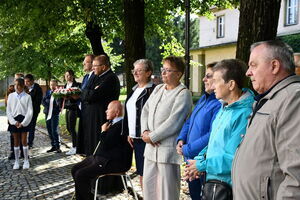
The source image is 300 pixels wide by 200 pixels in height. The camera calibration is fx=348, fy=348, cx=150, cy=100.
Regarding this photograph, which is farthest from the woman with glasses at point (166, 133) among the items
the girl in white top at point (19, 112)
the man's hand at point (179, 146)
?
the girl in white top at point (19, 112)

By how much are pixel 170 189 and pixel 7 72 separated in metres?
25.9

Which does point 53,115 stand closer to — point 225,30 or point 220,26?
point 225,30

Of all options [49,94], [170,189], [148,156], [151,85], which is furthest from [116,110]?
[49,94]

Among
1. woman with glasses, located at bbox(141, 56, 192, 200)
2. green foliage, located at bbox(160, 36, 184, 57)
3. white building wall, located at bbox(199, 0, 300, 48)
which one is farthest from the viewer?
white building wall, located at bbox(199, 0, 300, 48)

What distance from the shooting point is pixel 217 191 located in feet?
8.94

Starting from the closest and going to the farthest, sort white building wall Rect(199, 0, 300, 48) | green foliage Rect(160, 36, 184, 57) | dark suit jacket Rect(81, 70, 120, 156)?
dark suit jacket Rect(81, 70, 120, 156) < green foliage Rect(160, 36, 184, 57) < white building wall Rect(199, 0, 300, 48)

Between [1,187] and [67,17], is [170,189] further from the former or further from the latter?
[67,17]

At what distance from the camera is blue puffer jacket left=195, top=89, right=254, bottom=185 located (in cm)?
273

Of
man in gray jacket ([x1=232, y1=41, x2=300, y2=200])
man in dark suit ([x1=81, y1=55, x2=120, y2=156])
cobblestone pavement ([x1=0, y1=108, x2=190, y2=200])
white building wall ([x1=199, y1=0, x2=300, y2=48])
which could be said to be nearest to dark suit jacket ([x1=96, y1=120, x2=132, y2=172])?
cobblestone pavement ([x1=0, y1=108, x2=190, y2=200])

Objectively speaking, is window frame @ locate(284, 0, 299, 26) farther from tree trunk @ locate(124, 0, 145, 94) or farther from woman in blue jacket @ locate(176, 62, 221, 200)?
woman in blue jacket @ locate(176, 62, 221, 200)

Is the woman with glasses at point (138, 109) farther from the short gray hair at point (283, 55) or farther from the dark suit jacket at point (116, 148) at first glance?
the short gray hair at point (283, 55)

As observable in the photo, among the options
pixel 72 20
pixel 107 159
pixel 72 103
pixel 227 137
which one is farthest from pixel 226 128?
pixel 72 20

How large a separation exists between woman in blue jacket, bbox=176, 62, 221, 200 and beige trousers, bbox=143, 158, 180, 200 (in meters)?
0.42

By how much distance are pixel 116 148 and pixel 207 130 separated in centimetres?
184
